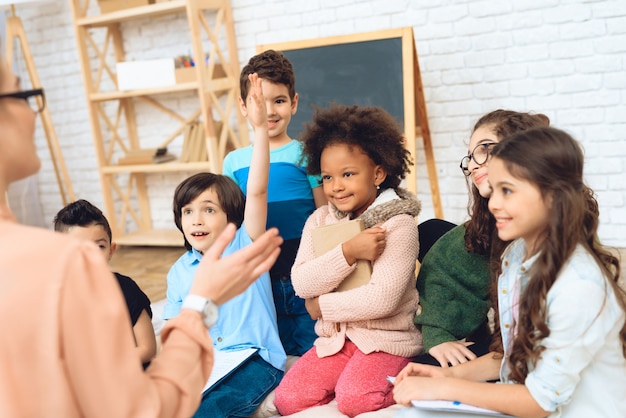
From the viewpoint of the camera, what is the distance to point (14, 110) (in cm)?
81

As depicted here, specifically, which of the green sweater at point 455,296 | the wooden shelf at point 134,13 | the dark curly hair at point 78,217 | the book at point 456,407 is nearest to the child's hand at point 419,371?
the book at point 456,407

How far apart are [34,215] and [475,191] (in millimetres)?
3920

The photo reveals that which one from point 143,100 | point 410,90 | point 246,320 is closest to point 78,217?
point 246,320

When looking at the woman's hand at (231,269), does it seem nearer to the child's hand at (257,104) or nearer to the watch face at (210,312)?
the watch face at (210,312)

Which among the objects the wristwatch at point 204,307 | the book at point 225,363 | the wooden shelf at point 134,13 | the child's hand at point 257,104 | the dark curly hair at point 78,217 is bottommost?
the book at point 225,363

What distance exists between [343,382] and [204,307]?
2.58ft

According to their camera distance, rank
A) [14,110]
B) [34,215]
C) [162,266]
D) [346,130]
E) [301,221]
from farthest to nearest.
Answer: [34,215] < [162,266] < [301,221] < [346,130] < [14,110]

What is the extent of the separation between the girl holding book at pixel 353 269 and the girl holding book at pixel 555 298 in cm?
43

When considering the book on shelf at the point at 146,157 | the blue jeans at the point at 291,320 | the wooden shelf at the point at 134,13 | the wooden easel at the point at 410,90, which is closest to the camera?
the blue jeans at the point at 291,320

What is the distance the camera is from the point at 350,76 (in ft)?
10.4

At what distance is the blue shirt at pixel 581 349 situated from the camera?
107 cm

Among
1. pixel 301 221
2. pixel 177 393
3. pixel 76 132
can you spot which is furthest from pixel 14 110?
pixel 76 132

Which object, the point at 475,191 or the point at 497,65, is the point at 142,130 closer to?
the point at 497,65

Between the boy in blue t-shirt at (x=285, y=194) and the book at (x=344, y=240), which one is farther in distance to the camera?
the boy in blue t-shirt at (x=285, y=194)
